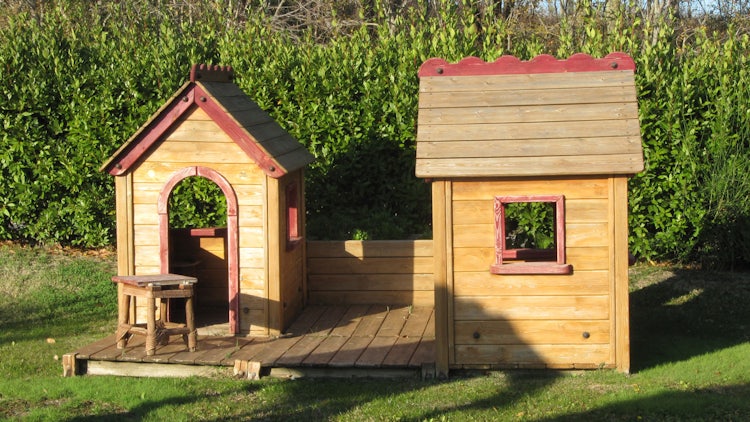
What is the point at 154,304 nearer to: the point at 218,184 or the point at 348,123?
the point at 218,184

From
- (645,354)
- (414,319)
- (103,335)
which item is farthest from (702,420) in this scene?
(103,335)

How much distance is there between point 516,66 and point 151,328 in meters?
3.87

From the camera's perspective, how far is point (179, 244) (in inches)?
435

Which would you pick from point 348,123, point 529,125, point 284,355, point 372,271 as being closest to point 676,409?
point 529,125

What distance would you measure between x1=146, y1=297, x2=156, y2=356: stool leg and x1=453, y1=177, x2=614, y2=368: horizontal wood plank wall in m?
2.60

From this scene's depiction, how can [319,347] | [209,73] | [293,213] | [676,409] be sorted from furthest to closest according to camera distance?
[293,213] → [209,73] → [319,347] → [676,409]

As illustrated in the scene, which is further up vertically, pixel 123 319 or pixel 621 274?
pixel 621 274

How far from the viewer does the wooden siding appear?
820cm

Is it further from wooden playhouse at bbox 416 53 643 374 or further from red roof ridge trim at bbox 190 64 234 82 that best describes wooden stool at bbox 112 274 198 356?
wooden playhouse at bbox 416 53 643 374

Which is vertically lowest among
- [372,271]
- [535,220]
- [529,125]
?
[372,271]

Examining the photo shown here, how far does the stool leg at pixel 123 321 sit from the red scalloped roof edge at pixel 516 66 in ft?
10.9

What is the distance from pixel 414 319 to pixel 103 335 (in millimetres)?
3108

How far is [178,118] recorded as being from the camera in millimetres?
9453

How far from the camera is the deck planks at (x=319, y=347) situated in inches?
343
